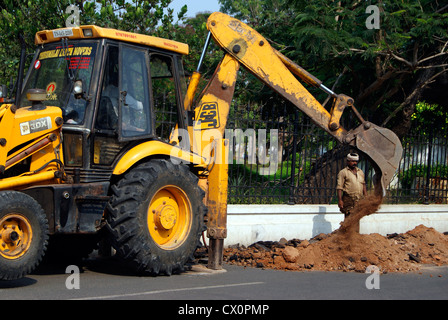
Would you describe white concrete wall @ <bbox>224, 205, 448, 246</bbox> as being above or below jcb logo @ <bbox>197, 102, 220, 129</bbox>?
below

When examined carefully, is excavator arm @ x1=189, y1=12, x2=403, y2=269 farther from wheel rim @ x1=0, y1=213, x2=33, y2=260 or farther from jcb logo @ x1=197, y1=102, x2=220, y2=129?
wheel rim @ x1=0, y1=213, x2=33, y2=260

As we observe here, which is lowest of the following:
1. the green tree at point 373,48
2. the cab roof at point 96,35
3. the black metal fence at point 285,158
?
the black metal fence at point 285,158

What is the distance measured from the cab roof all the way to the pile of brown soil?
3.86 m

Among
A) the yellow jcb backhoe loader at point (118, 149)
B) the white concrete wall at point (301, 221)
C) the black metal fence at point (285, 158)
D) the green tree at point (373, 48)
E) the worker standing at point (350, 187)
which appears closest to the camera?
the yellow jcb backhoe loader at point (118, 149)

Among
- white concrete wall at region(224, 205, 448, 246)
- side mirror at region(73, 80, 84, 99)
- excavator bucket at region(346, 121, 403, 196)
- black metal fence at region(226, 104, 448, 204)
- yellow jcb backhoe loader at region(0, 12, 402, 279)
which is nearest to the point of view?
yellow jcb backhoe loader at region(0, 12, 402, 279)

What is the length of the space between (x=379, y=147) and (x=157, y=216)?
13.3 feet

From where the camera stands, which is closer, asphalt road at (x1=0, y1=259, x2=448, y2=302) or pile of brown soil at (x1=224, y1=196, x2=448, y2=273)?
asphalt road at (x1=0, y1=259, x2=448, y2=302)

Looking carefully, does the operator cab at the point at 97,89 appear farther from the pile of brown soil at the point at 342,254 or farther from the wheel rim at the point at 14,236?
the pile of brown soil at the point at 342,254

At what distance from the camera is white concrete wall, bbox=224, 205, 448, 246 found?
11797 mm

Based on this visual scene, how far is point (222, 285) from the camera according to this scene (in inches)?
318

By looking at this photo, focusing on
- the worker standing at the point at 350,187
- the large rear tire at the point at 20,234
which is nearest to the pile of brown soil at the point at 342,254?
the worker standing at the point at 350,187

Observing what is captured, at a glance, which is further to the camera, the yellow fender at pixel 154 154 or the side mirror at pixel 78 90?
the yellow fender at pixel 154 154

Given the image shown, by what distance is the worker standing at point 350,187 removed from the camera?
475 inches

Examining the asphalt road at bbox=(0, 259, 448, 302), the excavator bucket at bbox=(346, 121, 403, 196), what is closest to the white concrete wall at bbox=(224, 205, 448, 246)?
the asphalt road at bbox=(0, 259, 448, 302)
